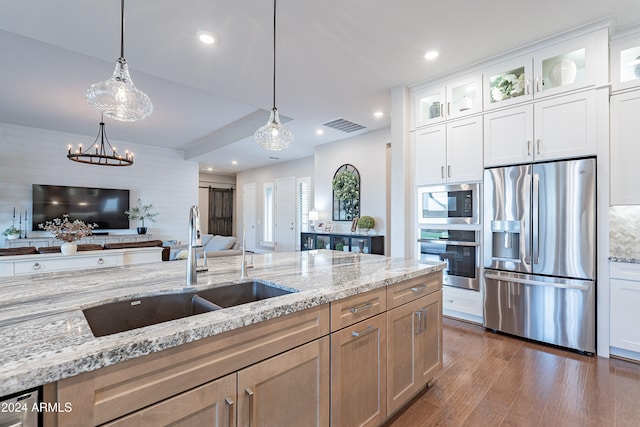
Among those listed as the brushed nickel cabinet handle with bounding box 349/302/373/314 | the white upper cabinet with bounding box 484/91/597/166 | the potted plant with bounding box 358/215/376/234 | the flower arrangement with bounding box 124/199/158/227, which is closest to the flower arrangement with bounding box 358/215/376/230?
the potted plant with bounding box 358/215/376/234

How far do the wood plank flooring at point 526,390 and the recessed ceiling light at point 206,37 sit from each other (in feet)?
10.8

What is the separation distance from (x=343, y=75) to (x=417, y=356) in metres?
2.97

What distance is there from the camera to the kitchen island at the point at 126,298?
702 mm

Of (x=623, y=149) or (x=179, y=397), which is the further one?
(x=623, y=149)

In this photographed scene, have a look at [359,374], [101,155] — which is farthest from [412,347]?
[101,155]

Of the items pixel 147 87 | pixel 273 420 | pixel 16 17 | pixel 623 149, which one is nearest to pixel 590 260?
pixel 623 149

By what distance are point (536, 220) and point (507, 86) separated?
56.2 inches

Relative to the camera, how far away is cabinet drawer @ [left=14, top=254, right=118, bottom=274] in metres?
3.14

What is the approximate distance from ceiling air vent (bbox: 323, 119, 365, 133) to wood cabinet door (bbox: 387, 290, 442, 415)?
12.0 feet

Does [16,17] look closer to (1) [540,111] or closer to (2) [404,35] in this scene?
(2) [404,35]

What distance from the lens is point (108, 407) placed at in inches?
29.7

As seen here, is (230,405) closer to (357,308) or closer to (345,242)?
(357,308)

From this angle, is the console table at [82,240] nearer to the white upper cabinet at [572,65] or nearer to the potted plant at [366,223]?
the potted plant at [366,223]

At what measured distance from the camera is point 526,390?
2.08 m
